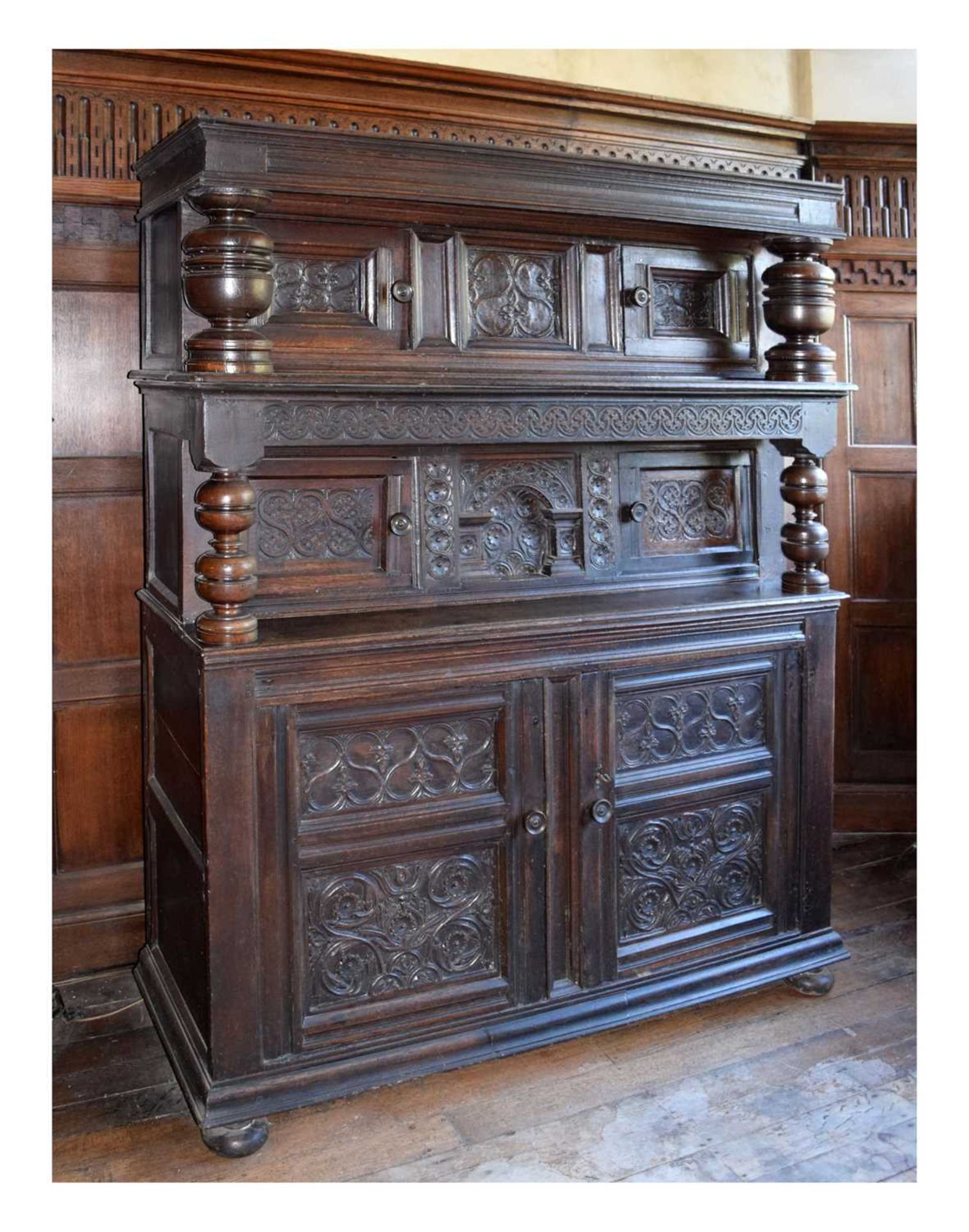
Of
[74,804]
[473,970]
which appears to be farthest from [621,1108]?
[74,804]

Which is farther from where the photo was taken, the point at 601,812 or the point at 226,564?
the point at 601,812

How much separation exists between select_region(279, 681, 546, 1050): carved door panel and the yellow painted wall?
1.73 m

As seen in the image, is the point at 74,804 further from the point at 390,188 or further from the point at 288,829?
the point at 390,188

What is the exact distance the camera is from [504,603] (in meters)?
2.72

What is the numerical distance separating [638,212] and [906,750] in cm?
215

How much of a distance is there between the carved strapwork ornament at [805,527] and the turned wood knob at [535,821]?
2.81 feet

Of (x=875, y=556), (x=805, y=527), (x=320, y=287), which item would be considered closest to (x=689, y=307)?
(x=805, y=527)

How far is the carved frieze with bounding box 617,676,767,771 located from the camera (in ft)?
8.72

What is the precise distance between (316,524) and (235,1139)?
1.27 meters

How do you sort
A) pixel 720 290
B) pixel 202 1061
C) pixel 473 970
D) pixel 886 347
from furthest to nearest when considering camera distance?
pixel 886 347
pixel 720 290
pixel 473 970
pixel 202 1061

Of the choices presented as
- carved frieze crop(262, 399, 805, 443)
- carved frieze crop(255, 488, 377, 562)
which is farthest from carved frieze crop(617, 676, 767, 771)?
carved frieze crop(255, 488, 377, 562)

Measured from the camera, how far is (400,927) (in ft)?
8.08

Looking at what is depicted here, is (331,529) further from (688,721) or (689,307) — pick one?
(689,307)

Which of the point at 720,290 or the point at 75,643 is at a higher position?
the point at 720,290
